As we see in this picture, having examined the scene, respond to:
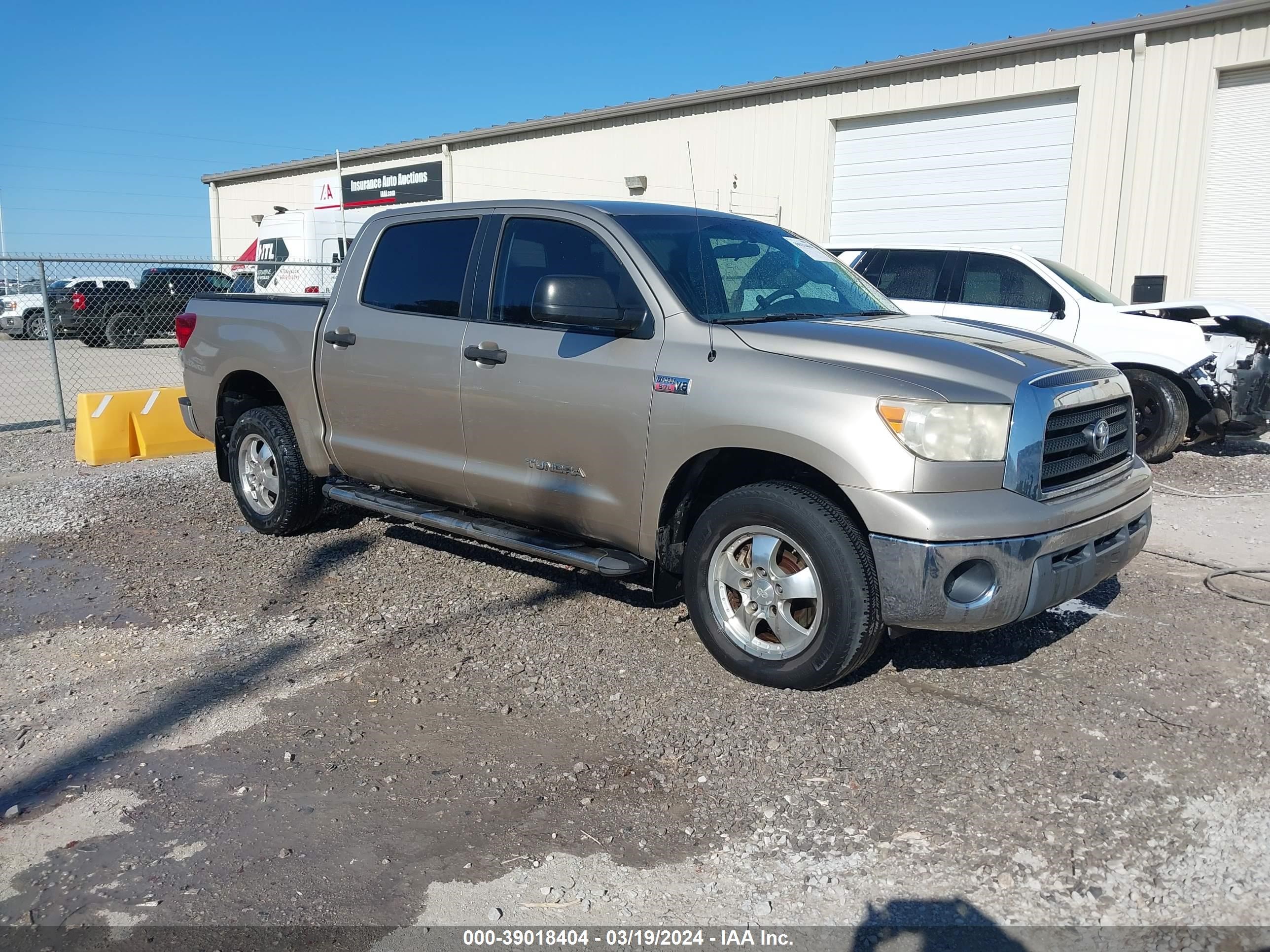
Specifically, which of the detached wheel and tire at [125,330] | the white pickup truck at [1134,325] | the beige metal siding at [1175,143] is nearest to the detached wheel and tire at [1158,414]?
the white pickup truck at [1134,325]

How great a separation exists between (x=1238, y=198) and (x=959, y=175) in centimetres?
390

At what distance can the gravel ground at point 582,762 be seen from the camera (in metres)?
2.95

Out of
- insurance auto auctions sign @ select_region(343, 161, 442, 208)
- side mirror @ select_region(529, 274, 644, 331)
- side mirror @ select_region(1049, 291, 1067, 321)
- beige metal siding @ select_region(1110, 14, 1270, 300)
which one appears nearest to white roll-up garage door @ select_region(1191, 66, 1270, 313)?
beige metal siding @ select_region(1110, 14, 1270, 300)

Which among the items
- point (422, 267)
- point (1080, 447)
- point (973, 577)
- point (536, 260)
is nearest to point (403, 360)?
point (422, 267)

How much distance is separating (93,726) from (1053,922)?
353cm

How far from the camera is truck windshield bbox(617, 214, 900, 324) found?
4590 mm

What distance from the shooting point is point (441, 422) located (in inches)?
207

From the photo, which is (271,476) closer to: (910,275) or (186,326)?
(186,326)

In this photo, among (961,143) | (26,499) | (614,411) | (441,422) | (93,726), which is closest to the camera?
(93,726)

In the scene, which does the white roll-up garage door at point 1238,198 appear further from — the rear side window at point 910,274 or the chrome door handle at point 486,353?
the chrome door handle at point 486,353

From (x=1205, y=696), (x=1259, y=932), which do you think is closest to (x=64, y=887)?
(x=1259, y=932)

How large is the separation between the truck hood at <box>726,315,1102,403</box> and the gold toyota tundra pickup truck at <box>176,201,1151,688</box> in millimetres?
15

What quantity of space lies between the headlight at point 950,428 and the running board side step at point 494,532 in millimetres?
1384

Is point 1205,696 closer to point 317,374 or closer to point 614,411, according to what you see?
point 614,411
